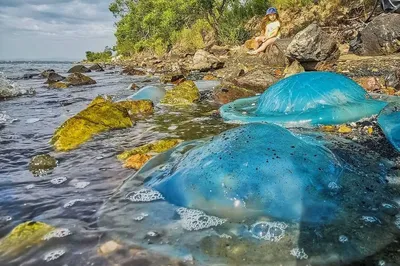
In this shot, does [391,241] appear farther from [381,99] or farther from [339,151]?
[381,99]

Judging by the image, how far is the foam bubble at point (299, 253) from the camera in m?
→ 1.74

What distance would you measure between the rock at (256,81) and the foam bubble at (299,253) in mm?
5774

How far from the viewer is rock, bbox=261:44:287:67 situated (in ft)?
32.4

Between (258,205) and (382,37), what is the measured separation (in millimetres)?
8711

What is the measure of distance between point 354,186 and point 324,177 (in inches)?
9.2

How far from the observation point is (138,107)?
6.21 meters

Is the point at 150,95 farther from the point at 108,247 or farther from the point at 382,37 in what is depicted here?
the point at 382,37

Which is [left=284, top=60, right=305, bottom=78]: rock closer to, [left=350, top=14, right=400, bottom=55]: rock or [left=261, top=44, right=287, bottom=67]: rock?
[left=261, top=44, right=287, bottom=67]: rock

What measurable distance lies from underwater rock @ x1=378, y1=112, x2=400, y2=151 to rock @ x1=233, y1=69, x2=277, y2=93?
138 inches

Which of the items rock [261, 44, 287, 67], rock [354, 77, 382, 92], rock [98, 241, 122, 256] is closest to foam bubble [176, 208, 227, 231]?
rock [98, 241, 122, 256]

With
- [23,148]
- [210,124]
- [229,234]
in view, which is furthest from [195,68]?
[229,234]

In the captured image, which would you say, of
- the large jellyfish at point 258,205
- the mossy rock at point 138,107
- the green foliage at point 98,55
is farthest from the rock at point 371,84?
the green foliage at point 98,55

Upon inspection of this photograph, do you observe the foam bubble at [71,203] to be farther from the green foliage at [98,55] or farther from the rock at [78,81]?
the green foliage at [98,55]

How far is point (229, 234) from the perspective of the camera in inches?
77.3
